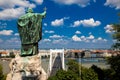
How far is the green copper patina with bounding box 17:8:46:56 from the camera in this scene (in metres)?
26.8

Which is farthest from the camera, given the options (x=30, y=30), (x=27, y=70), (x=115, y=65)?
(x=115, y=65)

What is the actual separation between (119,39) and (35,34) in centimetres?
1072

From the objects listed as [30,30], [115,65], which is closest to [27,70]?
[30,30]

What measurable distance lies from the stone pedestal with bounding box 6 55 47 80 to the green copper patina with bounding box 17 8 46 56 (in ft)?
2.56

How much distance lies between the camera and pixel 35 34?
88.7 ft

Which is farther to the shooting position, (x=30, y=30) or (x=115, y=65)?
(x=115, y=65)

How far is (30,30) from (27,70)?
3224 millimetres

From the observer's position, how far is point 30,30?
27.0 m

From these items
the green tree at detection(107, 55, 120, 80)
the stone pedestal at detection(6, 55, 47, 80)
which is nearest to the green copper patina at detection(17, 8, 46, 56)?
the stone pedestal at detection(6, 55, 47, 80)

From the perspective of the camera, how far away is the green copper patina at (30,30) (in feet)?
87.9

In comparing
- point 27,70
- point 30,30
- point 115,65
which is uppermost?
point 30,30

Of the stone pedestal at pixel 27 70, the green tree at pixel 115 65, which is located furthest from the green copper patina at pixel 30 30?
the green tree at pixel 115 65

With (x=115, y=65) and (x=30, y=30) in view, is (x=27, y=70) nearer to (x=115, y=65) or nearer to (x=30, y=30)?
(x=30, y=30)

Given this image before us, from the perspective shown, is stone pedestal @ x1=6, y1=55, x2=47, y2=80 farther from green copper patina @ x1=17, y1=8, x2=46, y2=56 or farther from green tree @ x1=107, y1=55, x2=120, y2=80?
green tree @ x1=107, y1=55, x2=120, y2=80
